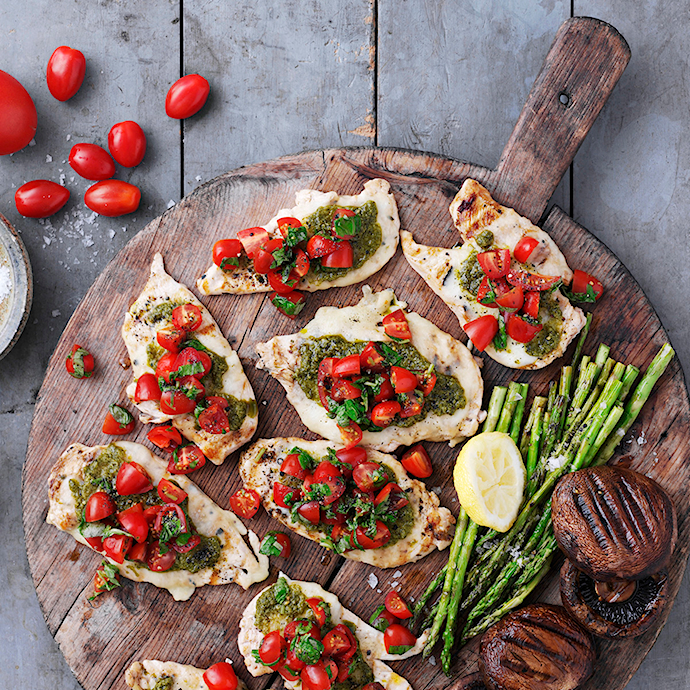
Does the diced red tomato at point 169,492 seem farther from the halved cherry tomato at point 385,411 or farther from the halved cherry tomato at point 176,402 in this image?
the halved cherry tomato at point 385,411

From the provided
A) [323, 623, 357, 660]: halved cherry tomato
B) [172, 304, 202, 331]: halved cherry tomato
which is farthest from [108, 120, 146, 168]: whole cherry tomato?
[323, 623, 357, 660]: halved cherry tomato

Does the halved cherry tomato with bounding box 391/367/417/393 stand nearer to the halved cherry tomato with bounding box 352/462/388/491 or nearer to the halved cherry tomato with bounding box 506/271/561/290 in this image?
the halved cherry tomato with bounding box 352/462/388/491

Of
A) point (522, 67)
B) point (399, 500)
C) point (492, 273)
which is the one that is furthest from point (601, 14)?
point (399, 500)

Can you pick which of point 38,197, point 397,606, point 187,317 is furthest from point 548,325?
point 38,197

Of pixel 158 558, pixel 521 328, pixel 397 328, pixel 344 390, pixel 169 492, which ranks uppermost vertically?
pixel 521 328

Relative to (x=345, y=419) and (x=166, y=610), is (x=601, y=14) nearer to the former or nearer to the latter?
(x=345, y=419)

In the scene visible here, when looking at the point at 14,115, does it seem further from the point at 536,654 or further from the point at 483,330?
the point at 536,654
